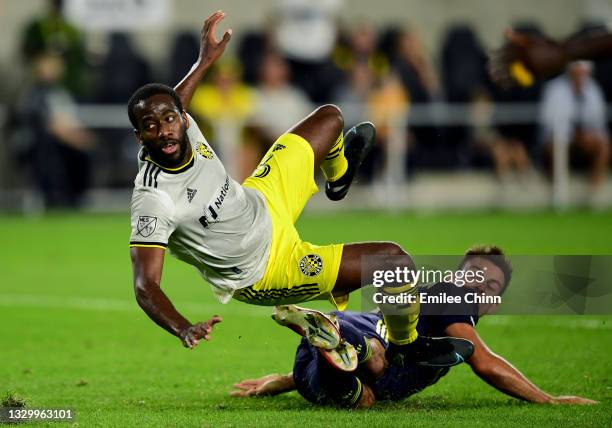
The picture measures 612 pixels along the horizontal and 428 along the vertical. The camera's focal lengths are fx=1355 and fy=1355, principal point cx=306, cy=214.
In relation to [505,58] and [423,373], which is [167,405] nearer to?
[423,373]

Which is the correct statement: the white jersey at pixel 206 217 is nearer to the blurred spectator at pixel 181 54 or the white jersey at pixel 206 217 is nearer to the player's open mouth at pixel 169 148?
the player's open mouth at pixel 169 148

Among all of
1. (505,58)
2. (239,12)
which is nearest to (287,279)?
(505,58)

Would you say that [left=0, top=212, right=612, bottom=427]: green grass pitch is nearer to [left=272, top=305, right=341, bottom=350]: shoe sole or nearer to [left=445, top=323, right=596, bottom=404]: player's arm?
[left=445, top=323, right=596, bottom=404]: player's arm

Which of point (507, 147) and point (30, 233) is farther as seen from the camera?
point (507, 147)

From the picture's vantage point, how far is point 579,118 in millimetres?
21297

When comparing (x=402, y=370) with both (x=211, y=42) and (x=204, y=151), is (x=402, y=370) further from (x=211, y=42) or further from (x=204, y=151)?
(x=211, y=42)

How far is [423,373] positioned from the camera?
833 centimetres

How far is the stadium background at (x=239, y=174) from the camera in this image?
31.3ft

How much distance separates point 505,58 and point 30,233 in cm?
1364

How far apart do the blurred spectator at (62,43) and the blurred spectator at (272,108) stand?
306cm

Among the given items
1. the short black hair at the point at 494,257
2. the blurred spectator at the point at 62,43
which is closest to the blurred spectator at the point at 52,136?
the blurred spectator at the point at 62,43

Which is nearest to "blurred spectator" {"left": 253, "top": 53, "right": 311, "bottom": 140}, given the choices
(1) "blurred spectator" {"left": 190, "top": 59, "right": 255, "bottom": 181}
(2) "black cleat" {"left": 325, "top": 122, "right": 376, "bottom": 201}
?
(1) "blurred spectator" {"left": 190, "top": 59, "right": 255, "bottom": 181}

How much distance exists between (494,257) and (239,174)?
41.0ft

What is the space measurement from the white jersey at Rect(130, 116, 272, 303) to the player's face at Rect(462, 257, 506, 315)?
4.30 ft
